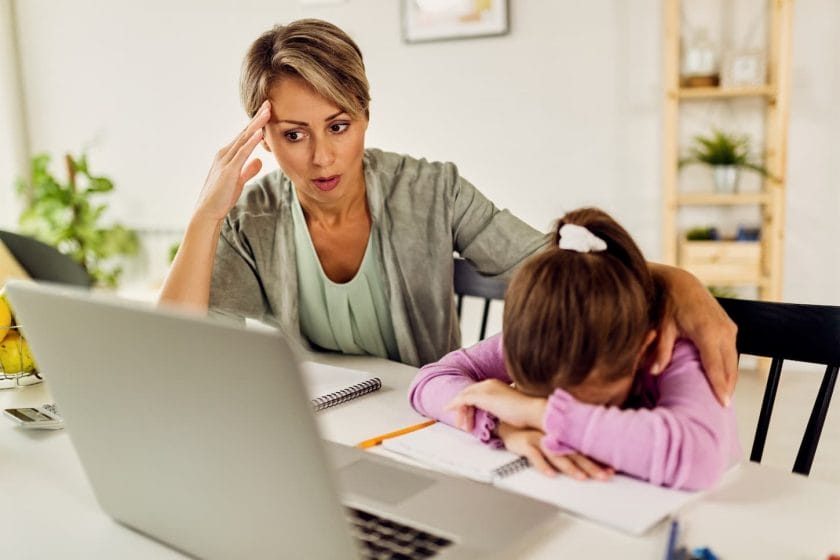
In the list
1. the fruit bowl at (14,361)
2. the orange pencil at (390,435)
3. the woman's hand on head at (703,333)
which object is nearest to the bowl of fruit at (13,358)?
the fruit bowl at (14,361)

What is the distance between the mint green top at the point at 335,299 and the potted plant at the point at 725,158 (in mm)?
2091

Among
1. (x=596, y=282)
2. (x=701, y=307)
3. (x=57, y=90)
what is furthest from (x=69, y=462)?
(x=57, y=90)

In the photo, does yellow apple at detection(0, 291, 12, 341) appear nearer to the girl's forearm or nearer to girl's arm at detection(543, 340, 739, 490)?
the girl's forearm

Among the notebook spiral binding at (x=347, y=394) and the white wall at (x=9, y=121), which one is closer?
the notebook spiral binding at (x=347, y=394)

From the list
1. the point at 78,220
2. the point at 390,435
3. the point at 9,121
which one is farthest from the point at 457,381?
the point at 9,121

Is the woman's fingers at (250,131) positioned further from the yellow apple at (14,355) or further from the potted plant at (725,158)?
the potted plant at (725,158)

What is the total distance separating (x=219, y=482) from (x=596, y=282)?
1.40 ft

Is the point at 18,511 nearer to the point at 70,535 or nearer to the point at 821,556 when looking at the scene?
the point at 70,535

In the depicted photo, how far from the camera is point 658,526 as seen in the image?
0.75m

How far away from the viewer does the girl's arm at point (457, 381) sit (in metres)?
0.96

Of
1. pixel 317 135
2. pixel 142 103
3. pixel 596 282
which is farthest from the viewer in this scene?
pixel 142 103

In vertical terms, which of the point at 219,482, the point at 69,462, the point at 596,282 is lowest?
the point at 69,462

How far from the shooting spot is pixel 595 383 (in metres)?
0.85

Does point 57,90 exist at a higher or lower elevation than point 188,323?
higher
